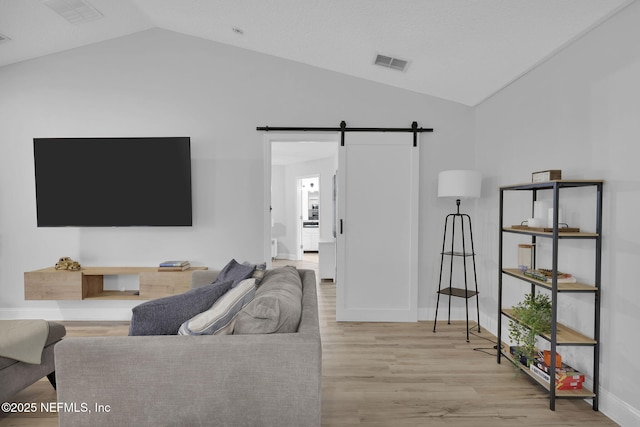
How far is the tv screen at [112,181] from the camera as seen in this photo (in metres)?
3.92

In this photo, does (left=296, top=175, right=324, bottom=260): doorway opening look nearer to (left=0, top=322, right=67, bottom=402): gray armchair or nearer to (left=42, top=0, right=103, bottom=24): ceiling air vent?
(left=42, top=0, right=103, bottom=24): ceiling air vent

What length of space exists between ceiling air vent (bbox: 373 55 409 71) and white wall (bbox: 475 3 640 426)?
3.59ft

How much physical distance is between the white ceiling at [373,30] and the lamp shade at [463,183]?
2.88 feet

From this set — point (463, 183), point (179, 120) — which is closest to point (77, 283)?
point (179, 120)

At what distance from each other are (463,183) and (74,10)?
4073mm

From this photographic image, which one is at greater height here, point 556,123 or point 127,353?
point 556,123

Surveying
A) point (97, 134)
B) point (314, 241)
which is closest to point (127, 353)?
point (97, 134)

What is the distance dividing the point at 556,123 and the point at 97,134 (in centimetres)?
452

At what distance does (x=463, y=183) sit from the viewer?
11.8ft

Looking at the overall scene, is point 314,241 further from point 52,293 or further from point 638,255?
point 638,255

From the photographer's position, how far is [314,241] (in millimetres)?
10133

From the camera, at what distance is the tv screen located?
3920 millimetres

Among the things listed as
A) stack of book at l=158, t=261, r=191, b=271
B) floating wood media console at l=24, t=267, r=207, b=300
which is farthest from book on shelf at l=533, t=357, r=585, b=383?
stack of book at l=158, t=261, r=191, b=271

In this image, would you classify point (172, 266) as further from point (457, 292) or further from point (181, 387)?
point (457, 292)
